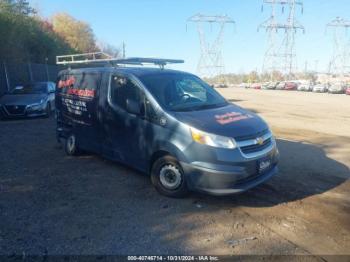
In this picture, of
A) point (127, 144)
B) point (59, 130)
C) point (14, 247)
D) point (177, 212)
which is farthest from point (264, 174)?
point (59, 130)

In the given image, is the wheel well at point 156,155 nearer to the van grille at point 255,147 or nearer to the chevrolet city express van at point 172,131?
the chevrolet city express van at point 172,131

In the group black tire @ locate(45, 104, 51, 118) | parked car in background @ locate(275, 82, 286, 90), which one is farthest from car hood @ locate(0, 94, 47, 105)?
parked car in background @ locate(275, 82, 286, 90)

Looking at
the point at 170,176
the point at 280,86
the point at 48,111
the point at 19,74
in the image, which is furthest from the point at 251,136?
the point at 280,86

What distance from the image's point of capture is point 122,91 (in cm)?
561

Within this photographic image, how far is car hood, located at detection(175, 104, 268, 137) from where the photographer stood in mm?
4527

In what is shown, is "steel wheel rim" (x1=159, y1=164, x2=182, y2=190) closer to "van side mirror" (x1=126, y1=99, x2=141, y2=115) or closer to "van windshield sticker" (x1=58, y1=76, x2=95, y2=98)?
"van side mirror" (x1=126, y1=99, x2=141, y2=115)

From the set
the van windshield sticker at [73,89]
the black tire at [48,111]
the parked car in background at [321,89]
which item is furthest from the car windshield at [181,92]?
the parked car in background at [321,89]

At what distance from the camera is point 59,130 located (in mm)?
7383

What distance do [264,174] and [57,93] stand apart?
4974 millimetres

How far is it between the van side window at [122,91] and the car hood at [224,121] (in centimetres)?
92

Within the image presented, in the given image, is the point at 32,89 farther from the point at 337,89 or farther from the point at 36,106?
the point at 337,89

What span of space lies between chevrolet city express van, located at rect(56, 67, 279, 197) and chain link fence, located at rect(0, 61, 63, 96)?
1310cm

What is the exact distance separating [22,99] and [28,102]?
412 millimetres

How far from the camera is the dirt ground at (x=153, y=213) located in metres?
3.67
